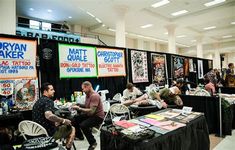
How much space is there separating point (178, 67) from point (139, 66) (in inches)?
119

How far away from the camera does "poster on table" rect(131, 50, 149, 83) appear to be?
5.98m

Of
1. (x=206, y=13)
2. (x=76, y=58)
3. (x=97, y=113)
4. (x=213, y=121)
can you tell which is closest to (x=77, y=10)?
(x=76, y=58)

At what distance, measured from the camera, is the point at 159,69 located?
7129 millimetres

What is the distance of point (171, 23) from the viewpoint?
10406 millimetres

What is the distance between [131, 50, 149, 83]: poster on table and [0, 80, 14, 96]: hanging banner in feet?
11.8

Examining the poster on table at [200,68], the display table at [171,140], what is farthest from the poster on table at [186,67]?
the display table at [171,140]

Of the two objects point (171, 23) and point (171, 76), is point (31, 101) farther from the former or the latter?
point (171, 23)

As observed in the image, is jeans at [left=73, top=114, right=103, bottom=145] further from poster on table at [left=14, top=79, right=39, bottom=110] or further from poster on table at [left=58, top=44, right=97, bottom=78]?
poster on table at [left=58, top=44, right=97, bottom=78]

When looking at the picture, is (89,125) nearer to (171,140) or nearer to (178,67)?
(171,140)

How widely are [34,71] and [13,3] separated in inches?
125

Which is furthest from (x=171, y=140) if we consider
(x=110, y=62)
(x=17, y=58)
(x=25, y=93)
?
(x=110, y=62)

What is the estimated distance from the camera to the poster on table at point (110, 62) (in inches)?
196

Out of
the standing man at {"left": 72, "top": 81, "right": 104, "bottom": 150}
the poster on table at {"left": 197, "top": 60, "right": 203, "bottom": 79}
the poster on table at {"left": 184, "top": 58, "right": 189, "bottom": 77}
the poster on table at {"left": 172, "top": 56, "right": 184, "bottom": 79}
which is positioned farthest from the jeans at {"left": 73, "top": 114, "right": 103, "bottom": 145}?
the poster on table at {"left": 197, "top": 60, "right": 203, "bottom": 79}

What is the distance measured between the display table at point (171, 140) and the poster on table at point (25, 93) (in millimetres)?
2245
